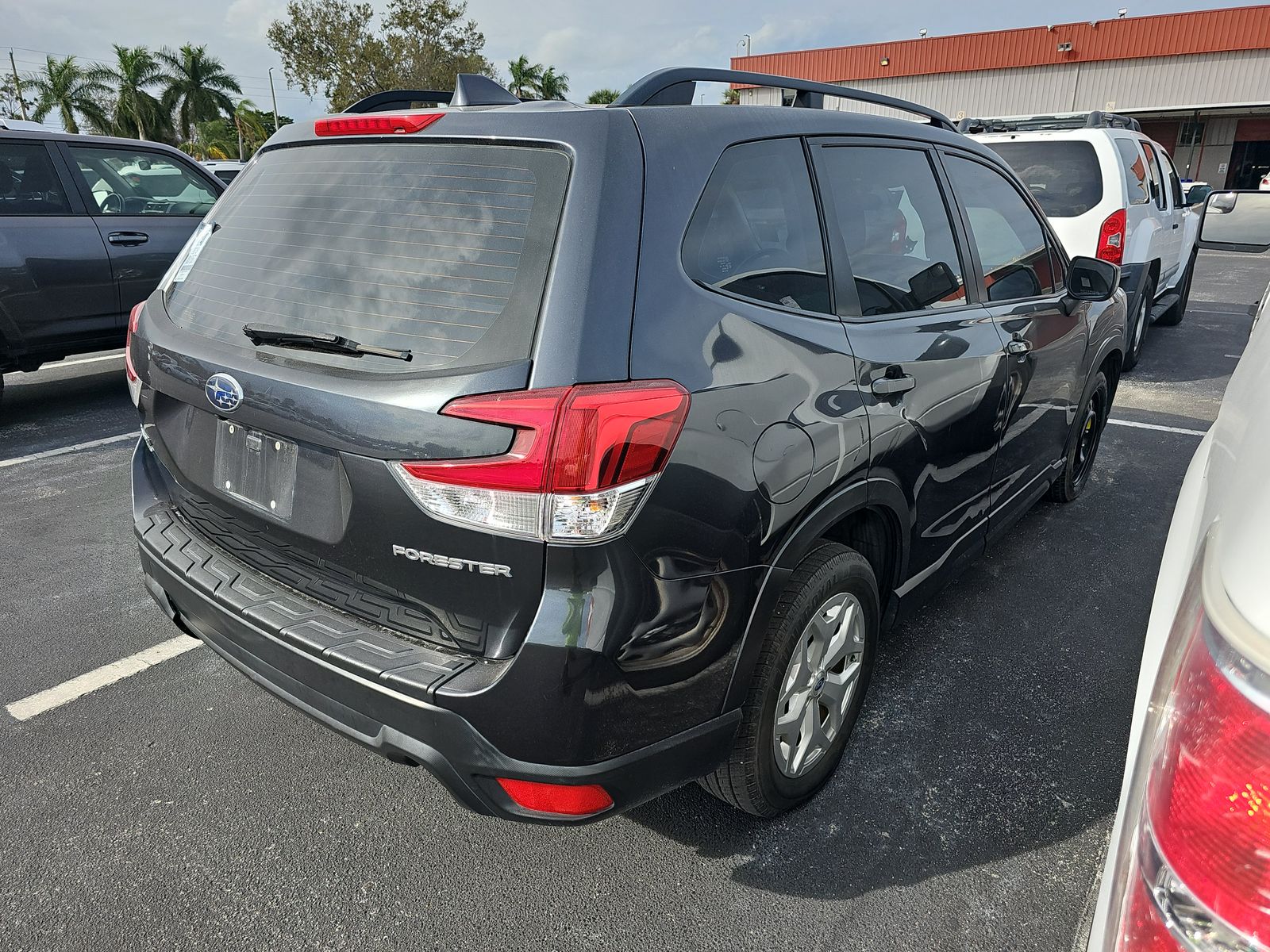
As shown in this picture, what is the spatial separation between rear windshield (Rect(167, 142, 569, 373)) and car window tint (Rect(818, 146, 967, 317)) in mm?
956

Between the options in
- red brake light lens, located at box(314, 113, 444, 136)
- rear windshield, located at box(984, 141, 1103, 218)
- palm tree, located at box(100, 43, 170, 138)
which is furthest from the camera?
palm tree, located at box(100, 43, 170, 138)

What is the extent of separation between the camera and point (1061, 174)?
692 cm

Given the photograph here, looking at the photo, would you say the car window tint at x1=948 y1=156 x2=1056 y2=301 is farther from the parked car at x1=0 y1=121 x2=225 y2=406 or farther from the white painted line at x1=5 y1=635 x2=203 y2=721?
the parked car at x1=0 y1=121 x2=225 y2=406

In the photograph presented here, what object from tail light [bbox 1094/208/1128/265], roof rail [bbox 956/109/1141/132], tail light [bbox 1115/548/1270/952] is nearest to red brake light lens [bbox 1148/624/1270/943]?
tail light [bbox 1115/548/1270/952]

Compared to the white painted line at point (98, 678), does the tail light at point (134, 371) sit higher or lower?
A: higher

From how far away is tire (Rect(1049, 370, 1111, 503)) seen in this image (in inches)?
164

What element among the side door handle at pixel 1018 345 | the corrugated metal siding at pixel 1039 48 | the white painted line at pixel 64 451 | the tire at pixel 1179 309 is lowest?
the tire at pixel 1179 309

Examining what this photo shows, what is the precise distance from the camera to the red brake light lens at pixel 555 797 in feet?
5.76

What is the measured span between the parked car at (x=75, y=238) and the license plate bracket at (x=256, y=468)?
4824mm

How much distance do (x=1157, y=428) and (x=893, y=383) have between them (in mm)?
4698

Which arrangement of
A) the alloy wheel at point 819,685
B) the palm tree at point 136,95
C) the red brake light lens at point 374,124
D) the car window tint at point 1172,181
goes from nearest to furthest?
the red brake light lens at point 374,124 < the alloy wheel at point 819,685 < the car window tint at point 1172,181 < the palm tree at point 136,95

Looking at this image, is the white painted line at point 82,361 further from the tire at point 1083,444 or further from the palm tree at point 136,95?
the palm tree at point 136,95

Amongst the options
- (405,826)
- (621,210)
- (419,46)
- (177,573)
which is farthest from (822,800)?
(419,46)

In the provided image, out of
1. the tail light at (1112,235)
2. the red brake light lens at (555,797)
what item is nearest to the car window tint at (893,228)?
the red brake light lens at (555,797)
